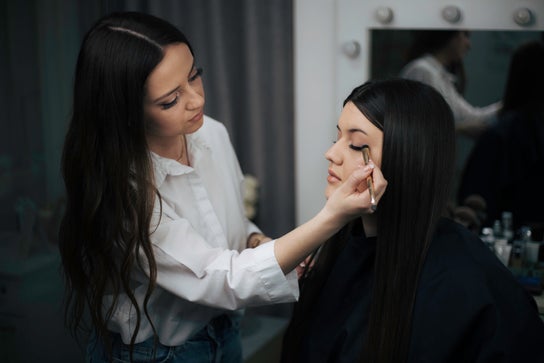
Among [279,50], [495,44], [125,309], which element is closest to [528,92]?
[495,44]

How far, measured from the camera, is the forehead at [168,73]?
3.91 ft

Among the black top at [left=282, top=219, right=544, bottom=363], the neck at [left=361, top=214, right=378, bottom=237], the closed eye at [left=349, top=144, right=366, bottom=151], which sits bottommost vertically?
the black top at [left=282, top=219, right=544, bottom=363]

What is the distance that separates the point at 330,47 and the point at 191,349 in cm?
132

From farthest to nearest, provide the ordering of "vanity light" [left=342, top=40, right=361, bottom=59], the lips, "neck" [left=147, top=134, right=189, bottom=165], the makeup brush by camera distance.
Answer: "vanity light" [left=342, top=40, right=361, bottom=59] → "neck" [left=147, top=134, right=189, bottom=165] → the lips → the makeup brush

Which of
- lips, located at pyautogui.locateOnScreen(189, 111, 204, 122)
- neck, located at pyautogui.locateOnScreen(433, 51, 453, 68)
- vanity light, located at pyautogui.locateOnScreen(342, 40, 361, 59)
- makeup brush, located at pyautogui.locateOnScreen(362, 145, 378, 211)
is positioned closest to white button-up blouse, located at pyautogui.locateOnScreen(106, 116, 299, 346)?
lips, located at pyautogui.locateOnScreen(189, 111, 204, 122)

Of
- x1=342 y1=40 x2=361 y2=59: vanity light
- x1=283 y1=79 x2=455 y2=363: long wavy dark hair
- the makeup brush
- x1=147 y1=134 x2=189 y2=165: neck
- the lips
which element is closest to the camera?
the makeup brush

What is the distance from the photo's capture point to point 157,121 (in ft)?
4.08

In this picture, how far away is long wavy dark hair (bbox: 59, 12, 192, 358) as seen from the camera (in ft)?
3.85

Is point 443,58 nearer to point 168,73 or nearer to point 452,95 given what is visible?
point 452,95

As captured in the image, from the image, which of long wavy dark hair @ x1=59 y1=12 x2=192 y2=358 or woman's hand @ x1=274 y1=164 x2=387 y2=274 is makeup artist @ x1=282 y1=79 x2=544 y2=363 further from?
long wavy dark hair @ x1=59 y1=12 x2=192 y2=358

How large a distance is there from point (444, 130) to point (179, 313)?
0.70 m

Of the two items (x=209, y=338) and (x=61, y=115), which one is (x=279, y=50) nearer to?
(x=61, y=115)

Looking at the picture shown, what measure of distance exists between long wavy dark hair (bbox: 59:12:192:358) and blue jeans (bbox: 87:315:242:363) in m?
0.11

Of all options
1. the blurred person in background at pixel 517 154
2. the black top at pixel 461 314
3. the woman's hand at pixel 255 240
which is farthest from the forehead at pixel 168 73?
the blurred person in background at pixel 517 154
